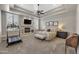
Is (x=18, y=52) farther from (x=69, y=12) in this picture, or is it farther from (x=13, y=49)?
(x=69, y=12)

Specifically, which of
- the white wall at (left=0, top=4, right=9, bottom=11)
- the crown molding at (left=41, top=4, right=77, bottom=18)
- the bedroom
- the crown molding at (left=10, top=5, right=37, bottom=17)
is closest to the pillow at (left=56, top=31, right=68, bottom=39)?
the bedroom

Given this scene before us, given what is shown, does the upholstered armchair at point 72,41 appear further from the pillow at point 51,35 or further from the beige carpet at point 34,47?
the pillow at point 51,35

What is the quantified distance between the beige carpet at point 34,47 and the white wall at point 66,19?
366mm

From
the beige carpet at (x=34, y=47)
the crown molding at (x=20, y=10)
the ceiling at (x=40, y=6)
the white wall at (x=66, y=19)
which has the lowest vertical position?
the beige carpet at (x=34, y=47)

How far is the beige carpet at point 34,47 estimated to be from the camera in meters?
2.04

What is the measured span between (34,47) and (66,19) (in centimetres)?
108

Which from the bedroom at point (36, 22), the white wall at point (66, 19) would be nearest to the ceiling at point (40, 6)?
the bedroom at point (36, 22)

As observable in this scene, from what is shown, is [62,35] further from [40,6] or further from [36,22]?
[40,6]

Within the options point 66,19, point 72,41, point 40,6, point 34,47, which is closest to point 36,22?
point 40,6

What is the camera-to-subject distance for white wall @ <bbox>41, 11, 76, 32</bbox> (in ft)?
6.68

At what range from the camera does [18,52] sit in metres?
2.07

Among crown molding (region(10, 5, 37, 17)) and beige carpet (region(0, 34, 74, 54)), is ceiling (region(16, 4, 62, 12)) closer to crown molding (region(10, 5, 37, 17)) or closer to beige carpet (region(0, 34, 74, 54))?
crown molding (region(10, 5, 37, 17))
